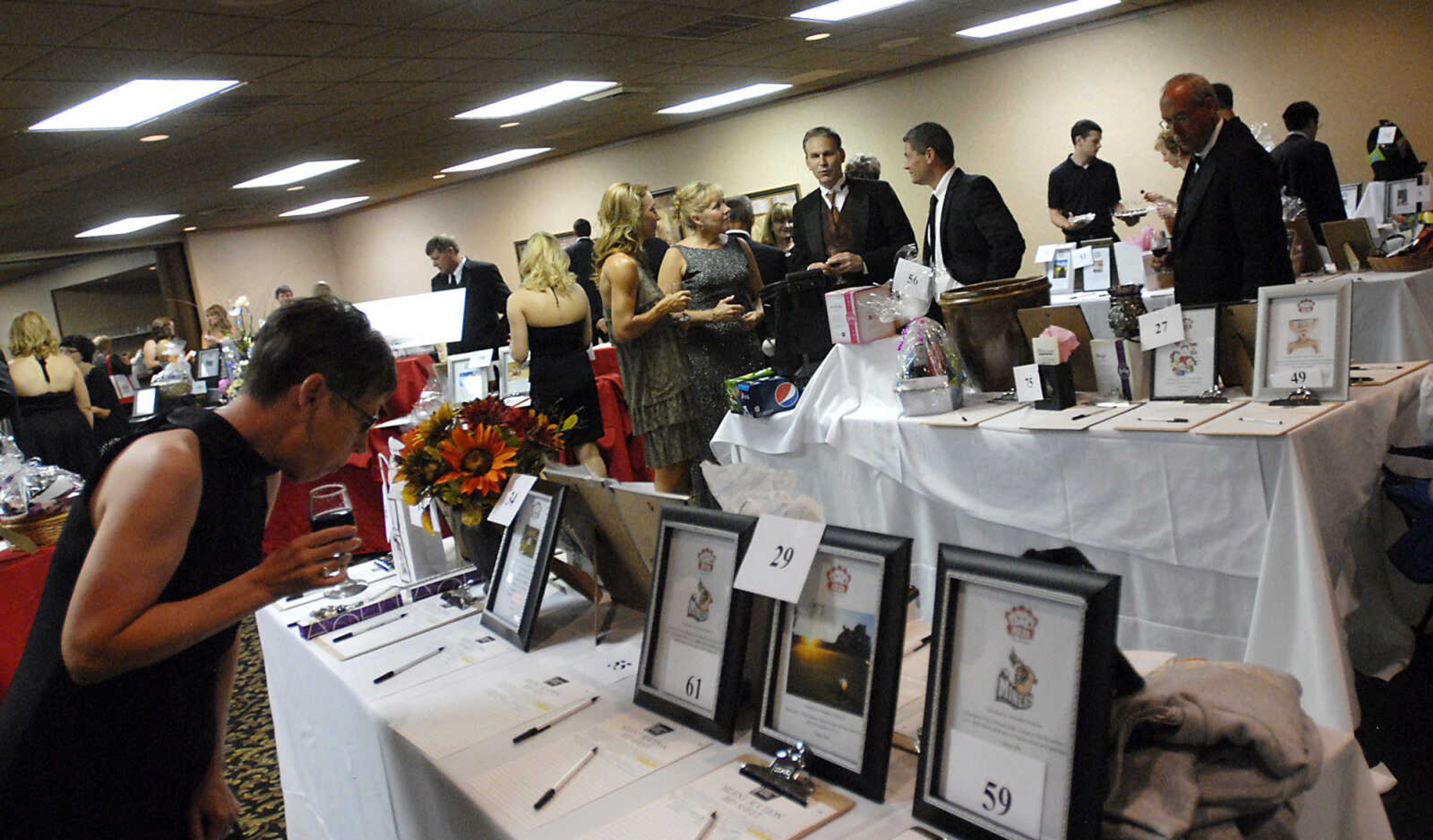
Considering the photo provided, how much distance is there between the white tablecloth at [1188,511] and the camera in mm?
1857

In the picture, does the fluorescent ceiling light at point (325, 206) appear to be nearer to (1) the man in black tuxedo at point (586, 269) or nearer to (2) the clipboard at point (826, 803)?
(1) the man in black tuxedo at point (586, 269)

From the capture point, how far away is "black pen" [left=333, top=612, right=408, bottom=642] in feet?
5.96

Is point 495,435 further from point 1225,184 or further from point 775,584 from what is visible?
point 1225,184

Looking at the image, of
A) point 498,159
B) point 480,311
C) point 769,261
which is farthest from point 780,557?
point 498,159

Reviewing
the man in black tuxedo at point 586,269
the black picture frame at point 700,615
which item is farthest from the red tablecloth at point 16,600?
the man in black tuxedo at point 586,269

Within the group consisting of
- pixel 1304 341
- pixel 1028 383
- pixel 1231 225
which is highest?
pixel 1231 225

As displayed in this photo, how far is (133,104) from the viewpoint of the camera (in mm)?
5496

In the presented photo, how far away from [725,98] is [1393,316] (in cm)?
637

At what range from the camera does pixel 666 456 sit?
360 cm

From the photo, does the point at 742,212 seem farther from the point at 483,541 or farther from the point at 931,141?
the point at 483,541

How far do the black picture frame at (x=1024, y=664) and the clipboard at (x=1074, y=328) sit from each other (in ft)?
5.37

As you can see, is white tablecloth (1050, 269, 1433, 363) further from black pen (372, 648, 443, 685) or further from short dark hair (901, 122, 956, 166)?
black pen (372, 648, 443, 685)

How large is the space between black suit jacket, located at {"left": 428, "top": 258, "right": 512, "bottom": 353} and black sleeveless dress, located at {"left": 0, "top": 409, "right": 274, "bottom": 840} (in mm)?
4500

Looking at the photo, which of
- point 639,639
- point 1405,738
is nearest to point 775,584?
point 639,639
